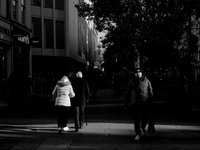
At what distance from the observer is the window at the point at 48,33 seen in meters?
39.3

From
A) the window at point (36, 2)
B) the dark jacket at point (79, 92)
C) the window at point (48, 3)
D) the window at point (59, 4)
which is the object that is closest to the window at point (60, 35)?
the window at point (59, 4)

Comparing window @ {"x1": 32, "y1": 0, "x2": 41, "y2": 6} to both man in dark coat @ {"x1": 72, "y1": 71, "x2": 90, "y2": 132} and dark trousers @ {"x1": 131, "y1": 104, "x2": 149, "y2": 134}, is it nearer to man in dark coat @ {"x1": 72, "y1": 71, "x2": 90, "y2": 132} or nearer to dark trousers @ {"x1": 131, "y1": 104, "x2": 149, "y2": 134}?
man in dark coat @ {"x1": 72, "y1": 71, "x2": 90, "y2": 132}

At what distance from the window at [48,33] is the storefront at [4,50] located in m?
16.3

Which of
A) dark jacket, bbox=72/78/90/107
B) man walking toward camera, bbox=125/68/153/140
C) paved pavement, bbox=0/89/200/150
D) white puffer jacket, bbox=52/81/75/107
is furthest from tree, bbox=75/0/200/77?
man walking toward camera, bbox=125/68/153/140

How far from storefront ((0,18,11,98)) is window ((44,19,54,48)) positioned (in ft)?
53.6

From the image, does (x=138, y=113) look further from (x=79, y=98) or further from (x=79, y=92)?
(x=79, y=92)

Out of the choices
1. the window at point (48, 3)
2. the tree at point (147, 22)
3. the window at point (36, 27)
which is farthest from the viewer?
the window at point (48, 3)

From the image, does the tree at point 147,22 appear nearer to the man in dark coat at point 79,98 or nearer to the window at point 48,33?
the window at point 48,33

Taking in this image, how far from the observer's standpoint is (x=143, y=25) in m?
24.9

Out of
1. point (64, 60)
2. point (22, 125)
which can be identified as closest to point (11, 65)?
point (22, 125)

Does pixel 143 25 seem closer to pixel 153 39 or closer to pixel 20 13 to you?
pixel 153 39

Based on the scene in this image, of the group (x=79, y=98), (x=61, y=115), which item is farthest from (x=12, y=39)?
(x=61, y=115)

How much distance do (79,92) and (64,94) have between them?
0.57 m

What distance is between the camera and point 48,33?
129 ft
